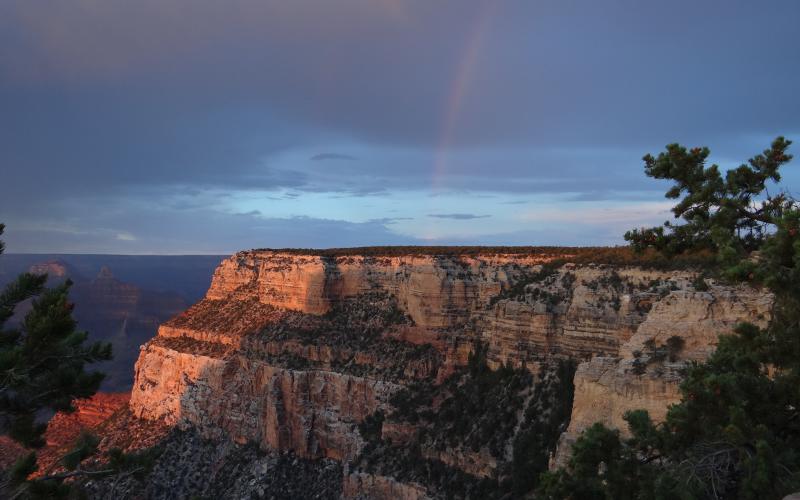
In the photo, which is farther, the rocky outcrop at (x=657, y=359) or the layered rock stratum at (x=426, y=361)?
the layered rock stratum at (x=426, y=361)

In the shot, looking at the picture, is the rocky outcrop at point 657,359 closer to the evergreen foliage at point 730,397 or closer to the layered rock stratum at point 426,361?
the layered rock stratum at point 426,361

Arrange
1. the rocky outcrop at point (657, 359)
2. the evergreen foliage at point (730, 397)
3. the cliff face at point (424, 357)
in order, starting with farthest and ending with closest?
the cliff face at point (424, 357) < the rocky outcrop at point (657, 359) < the evergreen foliage at point (730, 397)

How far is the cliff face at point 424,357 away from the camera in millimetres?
23328

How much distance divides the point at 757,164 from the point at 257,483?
3687 centimetres

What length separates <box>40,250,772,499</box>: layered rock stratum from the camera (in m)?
23.4

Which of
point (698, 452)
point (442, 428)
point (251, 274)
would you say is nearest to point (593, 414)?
point (698, 452)

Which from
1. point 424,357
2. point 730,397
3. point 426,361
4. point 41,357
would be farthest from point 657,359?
point 424,357

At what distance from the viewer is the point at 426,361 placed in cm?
3981

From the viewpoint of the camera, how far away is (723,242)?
40.8 feet

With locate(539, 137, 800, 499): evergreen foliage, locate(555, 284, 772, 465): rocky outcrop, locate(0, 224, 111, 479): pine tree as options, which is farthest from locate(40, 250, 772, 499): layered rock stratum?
locate(0, 224, 111, 479): pine tree

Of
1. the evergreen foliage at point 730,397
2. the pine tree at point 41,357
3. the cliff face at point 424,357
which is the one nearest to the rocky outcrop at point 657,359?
the cliff face at point 424,357

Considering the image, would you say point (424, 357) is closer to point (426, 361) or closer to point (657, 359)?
point (426, 361)

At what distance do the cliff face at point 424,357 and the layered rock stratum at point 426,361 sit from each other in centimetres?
10

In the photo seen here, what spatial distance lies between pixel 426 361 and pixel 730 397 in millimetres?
28592
